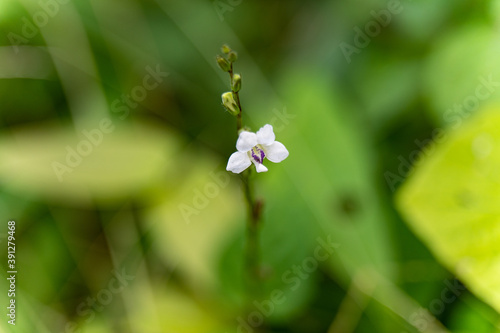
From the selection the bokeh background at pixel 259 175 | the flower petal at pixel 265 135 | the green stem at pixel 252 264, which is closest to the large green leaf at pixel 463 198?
the bokeh background at pixel 259 175

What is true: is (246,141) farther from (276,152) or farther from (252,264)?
(252,264)

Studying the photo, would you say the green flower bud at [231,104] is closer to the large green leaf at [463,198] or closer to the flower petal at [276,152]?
the flower petal at [276,152]

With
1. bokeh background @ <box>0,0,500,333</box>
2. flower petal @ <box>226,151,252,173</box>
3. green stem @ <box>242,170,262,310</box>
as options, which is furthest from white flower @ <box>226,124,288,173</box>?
bokeh background @ <box>0,0,500,333</box>

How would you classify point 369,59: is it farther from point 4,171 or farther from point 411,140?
point 4,171

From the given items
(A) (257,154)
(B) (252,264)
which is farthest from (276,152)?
(B) (252,264)

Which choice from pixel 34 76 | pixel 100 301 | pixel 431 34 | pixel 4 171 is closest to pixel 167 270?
pixel 100 301

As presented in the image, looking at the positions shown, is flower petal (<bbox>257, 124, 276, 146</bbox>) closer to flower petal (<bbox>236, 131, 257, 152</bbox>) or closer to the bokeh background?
flower petal (<bbox>236, 131, 257, 152</bbox>)
